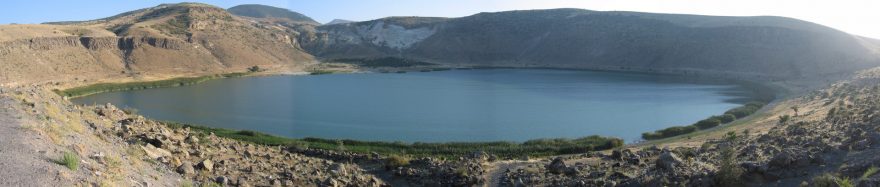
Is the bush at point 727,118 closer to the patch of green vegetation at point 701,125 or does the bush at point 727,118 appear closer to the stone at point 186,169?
the patch of green vegetation at point 701,125

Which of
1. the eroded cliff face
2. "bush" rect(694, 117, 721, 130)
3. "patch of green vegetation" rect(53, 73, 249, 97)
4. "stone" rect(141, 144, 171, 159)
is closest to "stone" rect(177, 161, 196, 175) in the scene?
"stone" rect(141, 144, 171, 159)

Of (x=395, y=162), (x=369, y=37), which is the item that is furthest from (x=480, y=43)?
(x=395, y=162)

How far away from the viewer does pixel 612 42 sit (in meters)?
123

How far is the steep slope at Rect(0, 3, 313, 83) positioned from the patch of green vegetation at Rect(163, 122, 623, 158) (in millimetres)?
46902

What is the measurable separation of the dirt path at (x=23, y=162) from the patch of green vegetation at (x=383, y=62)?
107 meters

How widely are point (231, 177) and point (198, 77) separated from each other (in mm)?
75949

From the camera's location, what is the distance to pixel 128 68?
278ft

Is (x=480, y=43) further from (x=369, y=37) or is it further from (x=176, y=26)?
(x=176, y=26)

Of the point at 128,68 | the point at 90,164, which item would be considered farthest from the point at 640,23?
the point at 90,164

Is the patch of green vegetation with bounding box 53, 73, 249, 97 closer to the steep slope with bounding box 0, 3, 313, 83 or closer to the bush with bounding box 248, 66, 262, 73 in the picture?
the steep slope with bounding box 0, 3, 313, 83

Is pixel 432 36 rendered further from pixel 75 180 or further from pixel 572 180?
pixel 75 180

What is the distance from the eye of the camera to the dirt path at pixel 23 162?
948cm

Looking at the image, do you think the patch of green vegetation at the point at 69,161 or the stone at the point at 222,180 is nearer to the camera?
the patch of green vegetation at the point at 69,161

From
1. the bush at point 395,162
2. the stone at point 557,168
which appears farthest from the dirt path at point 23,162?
the stone at point 557,168
